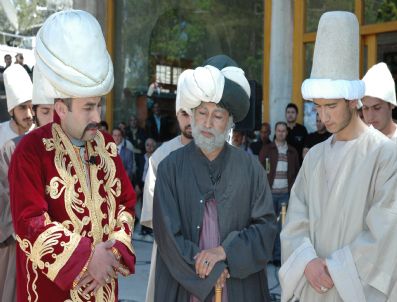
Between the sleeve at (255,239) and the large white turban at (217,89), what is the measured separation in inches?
17.5

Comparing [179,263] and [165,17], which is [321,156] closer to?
[179,263]

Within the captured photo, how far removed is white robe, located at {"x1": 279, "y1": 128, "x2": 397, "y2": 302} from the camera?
11.3ft

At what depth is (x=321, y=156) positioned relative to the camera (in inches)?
152

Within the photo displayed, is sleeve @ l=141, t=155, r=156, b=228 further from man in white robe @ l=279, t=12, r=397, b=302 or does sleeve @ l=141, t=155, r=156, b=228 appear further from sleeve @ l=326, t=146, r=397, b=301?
sleeve @ l=326, t=146, r=397, b=301

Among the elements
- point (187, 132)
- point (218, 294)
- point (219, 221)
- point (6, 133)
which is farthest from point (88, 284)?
point (6, 133)

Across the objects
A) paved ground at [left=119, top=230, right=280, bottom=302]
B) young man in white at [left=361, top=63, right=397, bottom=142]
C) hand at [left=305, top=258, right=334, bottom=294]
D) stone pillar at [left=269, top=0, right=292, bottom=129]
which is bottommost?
paved ground at [left=119, top=230, right=280, bottom=302]

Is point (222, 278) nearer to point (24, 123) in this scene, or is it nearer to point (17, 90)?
point (24, 123)

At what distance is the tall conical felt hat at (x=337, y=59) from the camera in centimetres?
369

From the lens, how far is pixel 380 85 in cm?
509

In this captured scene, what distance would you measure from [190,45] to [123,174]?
890 cm

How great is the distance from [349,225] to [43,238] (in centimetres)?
163

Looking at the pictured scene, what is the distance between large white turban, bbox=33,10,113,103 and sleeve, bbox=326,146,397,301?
1.53 m

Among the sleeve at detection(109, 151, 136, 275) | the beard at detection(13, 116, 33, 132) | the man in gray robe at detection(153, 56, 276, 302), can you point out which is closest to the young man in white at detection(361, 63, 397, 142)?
the man in gray robe at detection(153, 56, 276, 302)

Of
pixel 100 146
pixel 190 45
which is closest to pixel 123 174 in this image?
pixel 100 146
